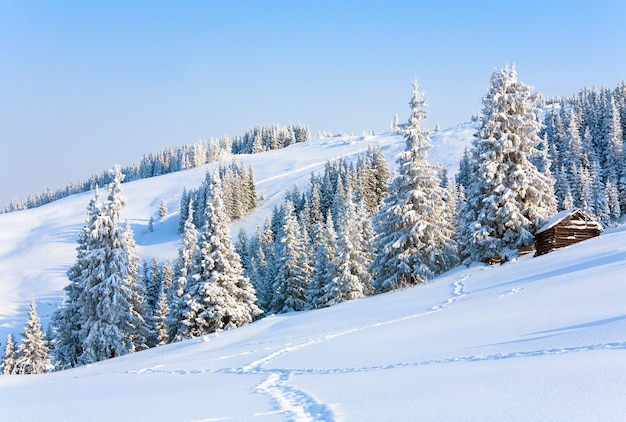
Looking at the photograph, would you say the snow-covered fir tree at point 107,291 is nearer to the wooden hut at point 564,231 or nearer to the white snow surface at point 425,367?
the white snow surface at point 425,367

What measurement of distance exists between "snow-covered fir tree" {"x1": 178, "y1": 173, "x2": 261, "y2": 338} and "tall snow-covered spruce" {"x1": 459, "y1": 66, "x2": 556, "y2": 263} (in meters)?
13.8

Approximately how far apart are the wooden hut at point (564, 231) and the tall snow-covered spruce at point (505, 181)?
74cm

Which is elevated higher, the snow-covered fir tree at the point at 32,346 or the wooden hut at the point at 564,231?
the wooden hut at the point at 564,231

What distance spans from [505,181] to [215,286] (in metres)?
17.5

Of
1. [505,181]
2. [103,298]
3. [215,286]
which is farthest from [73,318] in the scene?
[505,181]

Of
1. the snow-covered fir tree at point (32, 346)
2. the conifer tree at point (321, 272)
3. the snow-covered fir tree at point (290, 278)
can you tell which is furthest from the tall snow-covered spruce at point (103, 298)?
the snow-covered fir tree at point (290, 278)

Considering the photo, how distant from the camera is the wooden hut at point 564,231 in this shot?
24266mm

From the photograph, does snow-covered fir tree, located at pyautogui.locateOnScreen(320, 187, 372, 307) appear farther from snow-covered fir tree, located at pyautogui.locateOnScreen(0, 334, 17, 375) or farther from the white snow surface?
snow-covered fir tree, located at pyautogui.locateOnScreen(0, 334, 17, 375)

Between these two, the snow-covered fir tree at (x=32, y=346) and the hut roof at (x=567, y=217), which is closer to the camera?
the hut roof at (x=567, y=217)

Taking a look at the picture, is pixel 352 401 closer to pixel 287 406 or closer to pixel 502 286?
pixel 287 406

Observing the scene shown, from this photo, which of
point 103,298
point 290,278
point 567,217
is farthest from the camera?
point 290,278

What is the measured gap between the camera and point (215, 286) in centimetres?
2891

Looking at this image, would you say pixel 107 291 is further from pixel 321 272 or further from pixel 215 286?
pixel 321 272

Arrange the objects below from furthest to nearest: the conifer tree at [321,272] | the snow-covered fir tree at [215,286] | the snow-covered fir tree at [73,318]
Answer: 1. the conifer tree at [321,272]
2. the snow-covered fir tree at [73,318]
3. the snow-covered fir tree at [215,286]
